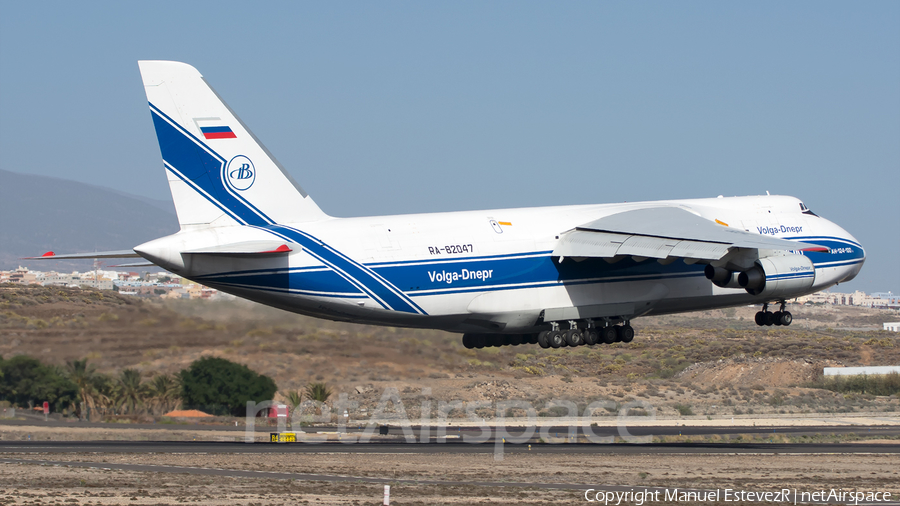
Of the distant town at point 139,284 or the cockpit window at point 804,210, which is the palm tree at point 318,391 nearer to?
the distant town at point 139,284

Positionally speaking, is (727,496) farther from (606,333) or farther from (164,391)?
(164,391)

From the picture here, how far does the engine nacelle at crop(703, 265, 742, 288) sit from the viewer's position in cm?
2312

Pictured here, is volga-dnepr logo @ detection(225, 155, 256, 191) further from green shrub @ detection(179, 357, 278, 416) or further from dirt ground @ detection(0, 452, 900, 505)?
green shrub @ detection(179, 357, 278, 416)

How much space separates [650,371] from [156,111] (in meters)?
28.7

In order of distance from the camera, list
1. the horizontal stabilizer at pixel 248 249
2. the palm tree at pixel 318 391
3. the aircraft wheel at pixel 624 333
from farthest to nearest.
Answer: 1. the palm tree at pixel 318 391
2. the aircraft wheel at pixel 624 333
3. the horizontal stabilizer at pixel 248 249

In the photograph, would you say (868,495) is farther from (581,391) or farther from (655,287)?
(581,391)

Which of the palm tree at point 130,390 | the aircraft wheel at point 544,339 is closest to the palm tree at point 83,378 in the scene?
the palm tree at point 130,390

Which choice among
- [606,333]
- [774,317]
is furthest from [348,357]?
[774,317]

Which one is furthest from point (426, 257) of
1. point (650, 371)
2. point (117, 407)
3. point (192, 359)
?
point (650, 371)

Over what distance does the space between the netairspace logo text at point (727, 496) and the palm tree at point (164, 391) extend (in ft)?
40.0

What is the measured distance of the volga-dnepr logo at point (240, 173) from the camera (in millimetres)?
20891

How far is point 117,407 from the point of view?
2820cm

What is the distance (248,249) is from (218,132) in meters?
2.78

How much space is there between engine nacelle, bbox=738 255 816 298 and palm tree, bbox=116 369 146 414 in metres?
14.7
